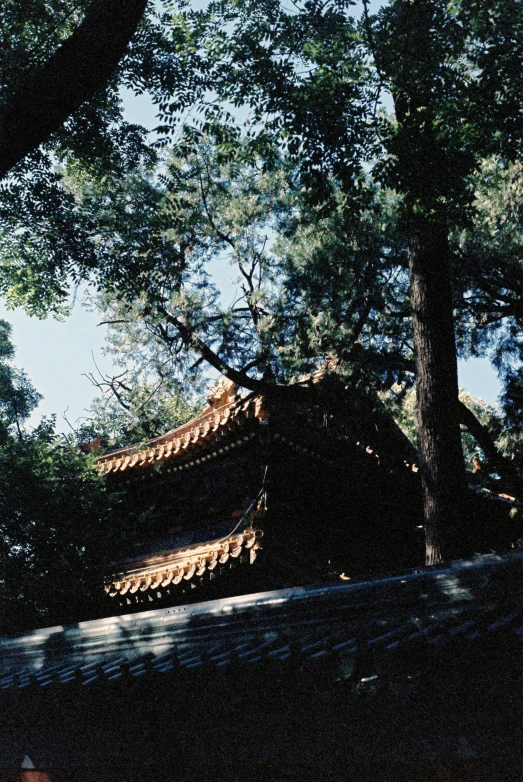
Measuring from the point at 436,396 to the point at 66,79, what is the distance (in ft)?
15.3

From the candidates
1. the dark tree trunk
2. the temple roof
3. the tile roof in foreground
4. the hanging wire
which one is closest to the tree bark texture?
the tile roof in foreground

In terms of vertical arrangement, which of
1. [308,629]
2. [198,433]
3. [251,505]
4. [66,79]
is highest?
[66,79]

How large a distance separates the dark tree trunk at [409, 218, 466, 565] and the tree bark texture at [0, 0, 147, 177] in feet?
10.8

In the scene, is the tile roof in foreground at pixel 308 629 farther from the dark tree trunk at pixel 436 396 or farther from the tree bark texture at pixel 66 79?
the tree bark texture at pixel 66 79

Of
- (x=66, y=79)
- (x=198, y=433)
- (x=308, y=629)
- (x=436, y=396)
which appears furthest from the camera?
(x=198, y=433)

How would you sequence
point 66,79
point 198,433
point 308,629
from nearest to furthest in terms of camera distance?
point 308,629 → point 66,79 → point 198,433

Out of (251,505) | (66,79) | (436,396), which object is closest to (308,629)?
(66,79)

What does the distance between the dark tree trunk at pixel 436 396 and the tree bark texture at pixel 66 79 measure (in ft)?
10.8

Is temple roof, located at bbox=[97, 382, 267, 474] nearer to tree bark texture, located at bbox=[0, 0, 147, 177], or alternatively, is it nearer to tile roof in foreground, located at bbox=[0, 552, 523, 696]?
tile roof in foreground, located at bbox=[0, 552, 523, 696]

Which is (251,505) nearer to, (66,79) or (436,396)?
(436,396)

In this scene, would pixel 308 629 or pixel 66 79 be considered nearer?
pixel 308 629

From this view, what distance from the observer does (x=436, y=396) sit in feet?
22.9

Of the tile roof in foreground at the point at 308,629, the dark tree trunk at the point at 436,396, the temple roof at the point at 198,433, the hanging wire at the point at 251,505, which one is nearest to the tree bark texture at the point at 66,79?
the tile roof in foreground at the point at 308,629

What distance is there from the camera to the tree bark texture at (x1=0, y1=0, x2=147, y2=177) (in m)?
3.95
